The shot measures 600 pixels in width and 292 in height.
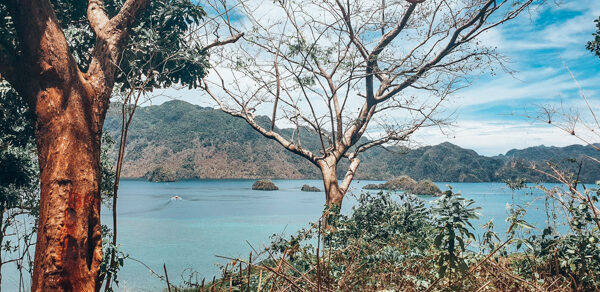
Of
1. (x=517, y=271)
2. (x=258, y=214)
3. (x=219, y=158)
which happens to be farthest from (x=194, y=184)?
(x=517, y=271)

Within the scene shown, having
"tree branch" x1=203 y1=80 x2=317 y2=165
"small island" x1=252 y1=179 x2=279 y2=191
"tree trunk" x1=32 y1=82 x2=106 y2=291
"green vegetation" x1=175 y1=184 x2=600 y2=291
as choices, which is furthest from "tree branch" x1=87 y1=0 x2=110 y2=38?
"small island" x1=252 y1=179 x2=279 y2=191

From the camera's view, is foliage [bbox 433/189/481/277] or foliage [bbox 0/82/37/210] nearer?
foliage [bbox 433/189/481/277]

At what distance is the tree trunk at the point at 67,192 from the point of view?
4125 mm

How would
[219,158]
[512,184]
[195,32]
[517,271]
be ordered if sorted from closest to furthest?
1. [517,271]
2. [195,32]
3. [512,184]
4. [219,158]

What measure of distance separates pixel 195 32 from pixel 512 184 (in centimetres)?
730

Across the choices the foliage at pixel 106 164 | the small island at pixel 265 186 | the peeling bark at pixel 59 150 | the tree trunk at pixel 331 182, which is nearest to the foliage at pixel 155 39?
the peeling bark at pixel 59 150

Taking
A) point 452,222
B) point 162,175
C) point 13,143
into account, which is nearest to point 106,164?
point 13,143

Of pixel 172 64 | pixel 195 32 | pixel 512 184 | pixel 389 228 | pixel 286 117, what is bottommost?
A: pixel 389 228

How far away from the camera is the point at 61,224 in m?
4.21

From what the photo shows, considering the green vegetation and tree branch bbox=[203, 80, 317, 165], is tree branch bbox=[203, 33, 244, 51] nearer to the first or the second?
tree branch bbox=[203, 80, 317, 165]

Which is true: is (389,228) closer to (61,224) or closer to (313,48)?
(313,48)

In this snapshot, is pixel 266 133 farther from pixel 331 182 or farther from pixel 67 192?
pixel 67 192

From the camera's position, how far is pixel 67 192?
432 cm

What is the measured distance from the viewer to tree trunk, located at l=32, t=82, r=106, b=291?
13.5ft
